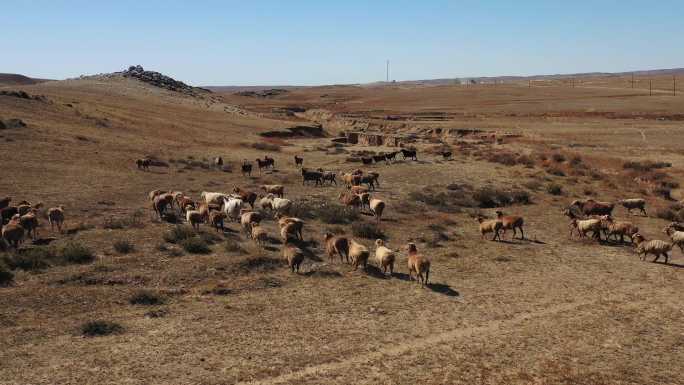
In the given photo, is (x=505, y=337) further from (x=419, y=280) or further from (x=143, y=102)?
(x=143, y=102)

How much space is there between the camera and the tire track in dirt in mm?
9906

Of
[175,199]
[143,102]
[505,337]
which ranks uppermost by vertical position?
[143,102]

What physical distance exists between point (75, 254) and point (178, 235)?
10.5 ft

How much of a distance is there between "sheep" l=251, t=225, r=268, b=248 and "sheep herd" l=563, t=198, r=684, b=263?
36.4ft

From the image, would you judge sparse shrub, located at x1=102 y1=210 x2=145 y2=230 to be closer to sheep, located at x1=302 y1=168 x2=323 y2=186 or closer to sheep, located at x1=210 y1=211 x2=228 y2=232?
sheep, located at x1=210 y1=211 x2=228 y2=232

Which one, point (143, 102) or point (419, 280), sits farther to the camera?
point (143, 102)

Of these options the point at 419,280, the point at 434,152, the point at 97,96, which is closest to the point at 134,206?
the point at 419,280

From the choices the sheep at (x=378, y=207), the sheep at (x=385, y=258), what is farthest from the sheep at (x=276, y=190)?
the sheep at (x=385, y=258)

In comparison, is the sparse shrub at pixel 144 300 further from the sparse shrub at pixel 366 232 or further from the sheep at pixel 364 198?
the sheep at pixel 364 198

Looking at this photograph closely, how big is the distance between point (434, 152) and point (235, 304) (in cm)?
3512

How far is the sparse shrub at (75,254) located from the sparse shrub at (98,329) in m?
4.36

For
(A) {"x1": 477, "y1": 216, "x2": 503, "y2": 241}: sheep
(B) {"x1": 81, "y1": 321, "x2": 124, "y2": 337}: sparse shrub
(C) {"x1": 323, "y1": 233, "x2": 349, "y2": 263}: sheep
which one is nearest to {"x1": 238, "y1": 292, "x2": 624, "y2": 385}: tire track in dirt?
(B) {"x1": 81, "y1": 321, "x2": 124, "y2": 337}: sparse shrub

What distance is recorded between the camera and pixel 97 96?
2606 inches

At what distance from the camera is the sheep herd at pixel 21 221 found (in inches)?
643
